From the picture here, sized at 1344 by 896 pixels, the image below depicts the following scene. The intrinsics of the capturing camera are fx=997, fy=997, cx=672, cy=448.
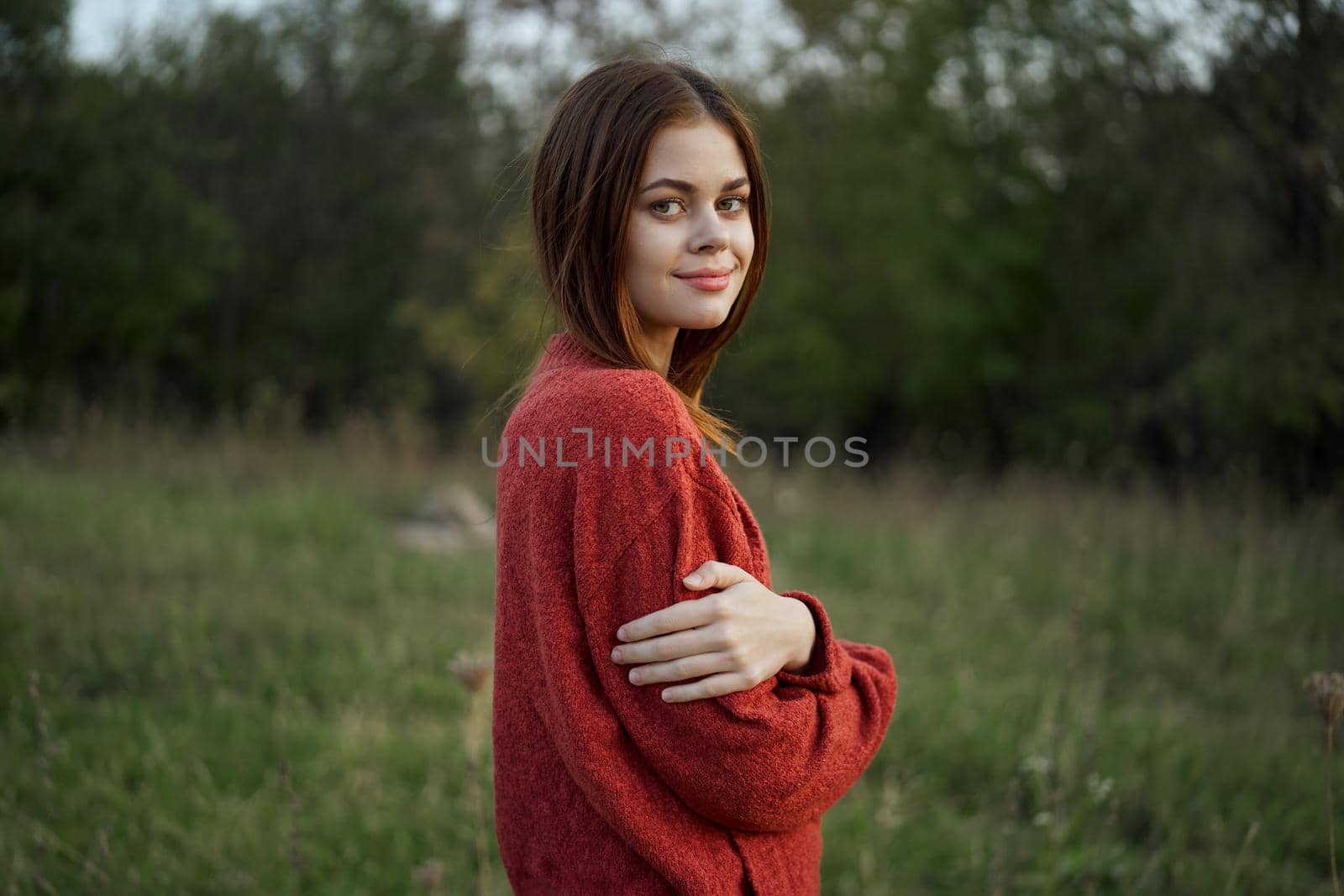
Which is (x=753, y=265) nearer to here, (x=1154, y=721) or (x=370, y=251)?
(x=1154, y=721)

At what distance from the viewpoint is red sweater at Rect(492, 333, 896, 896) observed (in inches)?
49.4

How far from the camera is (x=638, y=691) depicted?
4.15 ft

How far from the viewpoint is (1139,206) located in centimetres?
952

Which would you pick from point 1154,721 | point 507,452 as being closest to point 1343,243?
point 1154,721

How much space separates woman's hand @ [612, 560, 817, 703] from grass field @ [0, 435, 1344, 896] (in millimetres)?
1068

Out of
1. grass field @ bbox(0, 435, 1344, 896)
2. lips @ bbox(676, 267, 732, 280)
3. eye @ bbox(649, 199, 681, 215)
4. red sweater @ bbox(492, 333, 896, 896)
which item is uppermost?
eye @ bbox(649, 199, 681, 215)

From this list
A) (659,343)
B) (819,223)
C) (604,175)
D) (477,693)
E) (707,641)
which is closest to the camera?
(707,641)

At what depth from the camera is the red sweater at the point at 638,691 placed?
4.12ft

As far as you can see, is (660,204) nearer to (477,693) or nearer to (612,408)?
(612,408)

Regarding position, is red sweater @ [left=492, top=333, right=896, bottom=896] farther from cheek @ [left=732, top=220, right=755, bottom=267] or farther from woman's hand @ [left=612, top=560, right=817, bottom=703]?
cheek @ [left=732, top=220, right=755, bottom=267]

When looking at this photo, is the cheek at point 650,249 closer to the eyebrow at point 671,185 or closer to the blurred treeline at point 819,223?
the eyebrow at point 671,185

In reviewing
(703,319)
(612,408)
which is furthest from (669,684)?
(703,319)

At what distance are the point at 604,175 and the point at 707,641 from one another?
2.17ft

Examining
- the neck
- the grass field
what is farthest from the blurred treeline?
the neck
